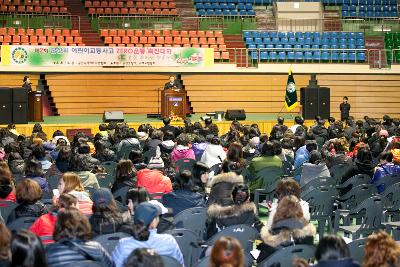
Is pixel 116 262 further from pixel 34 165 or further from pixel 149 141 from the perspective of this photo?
A: pixel 149 141

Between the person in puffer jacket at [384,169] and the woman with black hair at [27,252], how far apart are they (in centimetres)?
695

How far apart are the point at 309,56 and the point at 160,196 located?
63.9 ft

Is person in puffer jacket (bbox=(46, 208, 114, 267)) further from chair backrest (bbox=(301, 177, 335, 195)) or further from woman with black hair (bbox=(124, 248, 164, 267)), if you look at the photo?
chair backrest (bbox=(301, 177, 335, 195))

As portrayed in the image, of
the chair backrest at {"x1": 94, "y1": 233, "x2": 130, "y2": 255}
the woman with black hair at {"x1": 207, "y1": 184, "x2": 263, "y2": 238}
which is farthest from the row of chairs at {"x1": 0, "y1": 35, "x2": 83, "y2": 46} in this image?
the chair backrest at {"x1": 94, "y1": 233, "x2": 130, "y2": 255}

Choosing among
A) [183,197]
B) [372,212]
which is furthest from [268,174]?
[183,197]

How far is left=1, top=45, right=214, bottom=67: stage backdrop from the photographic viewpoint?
25.4 meters

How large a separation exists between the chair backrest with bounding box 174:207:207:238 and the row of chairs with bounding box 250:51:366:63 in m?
19.7

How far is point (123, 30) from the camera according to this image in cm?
2883

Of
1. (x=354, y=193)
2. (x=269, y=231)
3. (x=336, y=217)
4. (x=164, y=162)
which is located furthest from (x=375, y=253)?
(x=164, y=162)

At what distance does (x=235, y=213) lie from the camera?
898 centimetres

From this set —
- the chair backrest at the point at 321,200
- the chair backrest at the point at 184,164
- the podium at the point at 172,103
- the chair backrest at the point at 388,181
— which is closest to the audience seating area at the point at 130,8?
the podium at the point at 172,103

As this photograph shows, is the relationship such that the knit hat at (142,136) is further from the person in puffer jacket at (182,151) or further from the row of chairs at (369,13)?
the row of chairs at (369,13)

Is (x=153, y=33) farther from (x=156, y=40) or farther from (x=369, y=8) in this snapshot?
(x=369, y=8)

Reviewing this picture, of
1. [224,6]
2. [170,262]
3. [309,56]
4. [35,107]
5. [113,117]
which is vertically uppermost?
[224,6]
